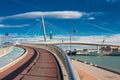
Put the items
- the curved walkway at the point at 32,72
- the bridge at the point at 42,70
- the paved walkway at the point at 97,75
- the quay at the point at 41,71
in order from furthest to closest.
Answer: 1. the paved walkway at the point at 97,75
2. the curved walkway at the point at 32,72
3. the quay at the point at 41,71
4. the bridge at the point at 42,70

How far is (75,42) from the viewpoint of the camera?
492ft

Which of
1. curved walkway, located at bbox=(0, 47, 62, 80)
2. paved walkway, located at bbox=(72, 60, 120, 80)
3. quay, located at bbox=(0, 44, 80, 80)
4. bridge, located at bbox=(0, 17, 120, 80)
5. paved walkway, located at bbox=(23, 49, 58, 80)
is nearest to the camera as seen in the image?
bridge, located at bbox=(0, 17, 120, 80)

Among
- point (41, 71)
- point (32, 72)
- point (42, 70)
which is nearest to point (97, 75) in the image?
point (42, 70)

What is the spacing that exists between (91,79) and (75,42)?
12213 cm

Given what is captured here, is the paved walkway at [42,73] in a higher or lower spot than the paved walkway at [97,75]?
higher

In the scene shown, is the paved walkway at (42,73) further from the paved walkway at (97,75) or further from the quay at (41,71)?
the paved walkway at (97,75)

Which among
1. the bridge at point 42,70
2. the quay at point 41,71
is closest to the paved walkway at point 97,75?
the bridge at point 42,70

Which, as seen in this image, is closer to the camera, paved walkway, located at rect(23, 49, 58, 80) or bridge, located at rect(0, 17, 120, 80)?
bridge, located at rect(0, 17, 120, 80)

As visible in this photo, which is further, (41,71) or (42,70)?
(42,70)

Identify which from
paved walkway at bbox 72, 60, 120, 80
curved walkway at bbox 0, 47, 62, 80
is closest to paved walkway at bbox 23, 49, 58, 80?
curved walkway at bbox 0, 47, 62, 80

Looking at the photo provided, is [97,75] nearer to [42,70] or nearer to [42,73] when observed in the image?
[42,70]

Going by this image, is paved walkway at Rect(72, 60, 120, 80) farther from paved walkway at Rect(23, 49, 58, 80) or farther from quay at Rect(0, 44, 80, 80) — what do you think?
paved walkway at Rect(23, 49, 58, 80)

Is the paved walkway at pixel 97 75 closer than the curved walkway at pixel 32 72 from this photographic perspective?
No

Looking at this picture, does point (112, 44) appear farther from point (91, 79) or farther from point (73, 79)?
point (73, 79)
